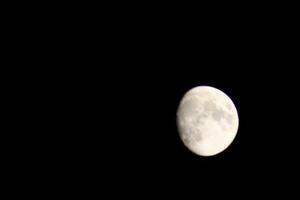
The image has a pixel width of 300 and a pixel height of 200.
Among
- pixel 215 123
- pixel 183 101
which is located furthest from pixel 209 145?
pixel 183 101

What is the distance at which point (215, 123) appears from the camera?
3945 millimetres

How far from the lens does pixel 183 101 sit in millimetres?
4156

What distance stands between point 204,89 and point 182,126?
427 mm

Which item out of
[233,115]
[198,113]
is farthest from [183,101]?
[233,115]

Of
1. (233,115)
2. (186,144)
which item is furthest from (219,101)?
(186,144)

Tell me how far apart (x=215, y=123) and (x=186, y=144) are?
345 millimetres

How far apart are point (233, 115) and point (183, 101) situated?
1.60 ft

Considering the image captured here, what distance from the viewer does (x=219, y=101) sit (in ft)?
13.4

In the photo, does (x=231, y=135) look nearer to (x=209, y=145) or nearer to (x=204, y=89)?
(x=209, y=145)

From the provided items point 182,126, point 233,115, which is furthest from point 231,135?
point 182,126

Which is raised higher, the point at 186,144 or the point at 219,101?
the point at 219,101

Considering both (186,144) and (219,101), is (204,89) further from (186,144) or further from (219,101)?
(186,144)

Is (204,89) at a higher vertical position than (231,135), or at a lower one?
higher

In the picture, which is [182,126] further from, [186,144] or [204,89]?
[204,89]
